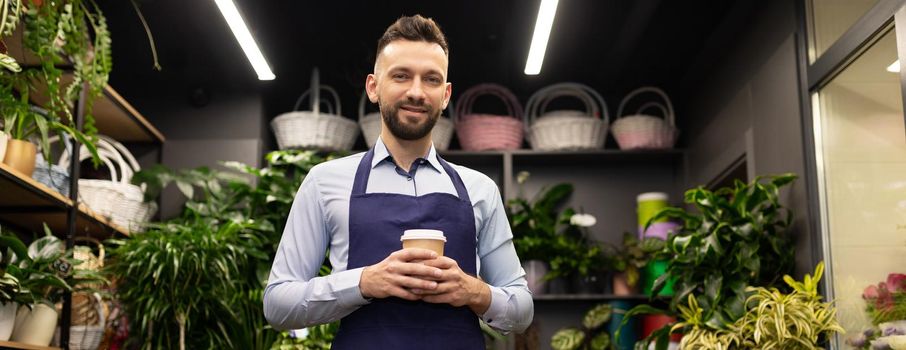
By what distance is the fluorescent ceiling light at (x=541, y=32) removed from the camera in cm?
376

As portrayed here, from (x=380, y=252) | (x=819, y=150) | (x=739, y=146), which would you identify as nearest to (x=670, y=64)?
(x=739, y=146)

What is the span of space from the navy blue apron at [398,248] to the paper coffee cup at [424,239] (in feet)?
0.31

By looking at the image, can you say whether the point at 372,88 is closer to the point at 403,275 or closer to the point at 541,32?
the point at 403,275

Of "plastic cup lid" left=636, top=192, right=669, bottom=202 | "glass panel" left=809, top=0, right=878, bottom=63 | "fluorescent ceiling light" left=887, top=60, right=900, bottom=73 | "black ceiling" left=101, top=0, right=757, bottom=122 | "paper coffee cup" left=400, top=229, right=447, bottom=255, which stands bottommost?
"paper coffee cup" left=400, top=229, right=447, bottom=255

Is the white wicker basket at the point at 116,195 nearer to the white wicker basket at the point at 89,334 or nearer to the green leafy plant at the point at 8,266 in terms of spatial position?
the white wicker basket at the point at 89,334

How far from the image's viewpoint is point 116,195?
4.75 metres

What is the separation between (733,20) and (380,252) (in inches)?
139

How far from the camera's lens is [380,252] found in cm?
177

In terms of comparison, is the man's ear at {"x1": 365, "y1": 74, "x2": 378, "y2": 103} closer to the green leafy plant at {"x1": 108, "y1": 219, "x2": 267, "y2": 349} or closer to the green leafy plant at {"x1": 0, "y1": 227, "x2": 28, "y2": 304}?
the green leafy plant at {"x1": 0, "y1": 227, "x2": 28, "y2": 304}

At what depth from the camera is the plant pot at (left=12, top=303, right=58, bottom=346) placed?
354 cm

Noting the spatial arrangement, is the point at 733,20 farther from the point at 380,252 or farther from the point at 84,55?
the point at 380,252

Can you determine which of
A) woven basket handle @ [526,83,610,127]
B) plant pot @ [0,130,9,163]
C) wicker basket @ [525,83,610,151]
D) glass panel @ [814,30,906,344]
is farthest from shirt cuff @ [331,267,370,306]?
woven basket handle @ [526,83,610,127]

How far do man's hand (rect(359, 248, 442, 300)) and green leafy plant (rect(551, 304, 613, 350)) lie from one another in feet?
12.4

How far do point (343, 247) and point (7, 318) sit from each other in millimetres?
1981
